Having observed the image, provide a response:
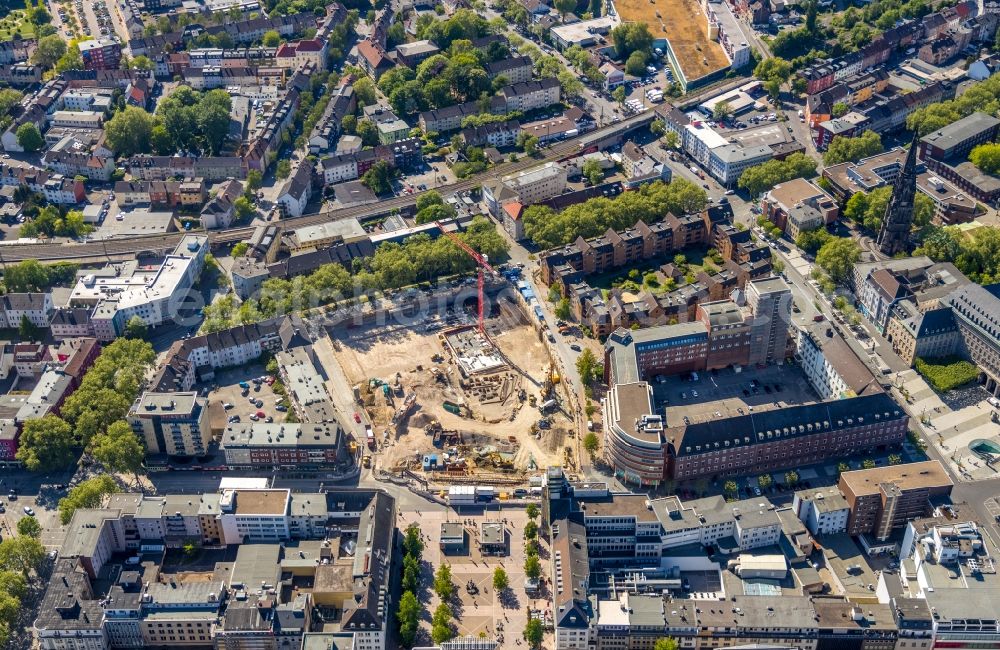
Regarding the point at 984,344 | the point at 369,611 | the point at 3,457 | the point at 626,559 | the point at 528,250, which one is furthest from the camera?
the point at 528,250

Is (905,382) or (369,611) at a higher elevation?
(369,611)

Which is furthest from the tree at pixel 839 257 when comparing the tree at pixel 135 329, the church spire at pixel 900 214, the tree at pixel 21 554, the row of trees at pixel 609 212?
the tree at pixel 21 554

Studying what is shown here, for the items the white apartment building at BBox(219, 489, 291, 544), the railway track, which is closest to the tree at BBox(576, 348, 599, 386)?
the white apartment building at BBox(219, 489, 291, 544)

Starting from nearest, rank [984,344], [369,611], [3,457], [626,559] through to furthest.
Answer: [369,611]
[626,559]
[3,457]
[984,344]

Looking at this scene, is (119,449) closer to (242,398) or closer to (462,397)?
(242,398)

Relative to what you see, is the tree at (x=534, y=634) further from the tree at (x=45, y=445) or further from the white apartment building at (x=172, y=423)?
the tree at (x=45, y=445)

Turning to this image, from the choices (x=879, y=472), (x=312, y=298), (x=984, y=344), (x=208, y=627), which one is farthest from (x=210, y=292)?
(x=984, y=344)

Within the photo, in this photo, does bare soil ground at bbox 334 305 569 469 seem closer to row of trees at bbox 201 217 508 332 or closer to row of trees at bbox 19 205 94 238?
row of trees at bbox 201 217 508 332

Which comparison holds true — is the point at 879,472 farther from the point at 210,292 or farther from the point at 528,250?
the point at 210,292
